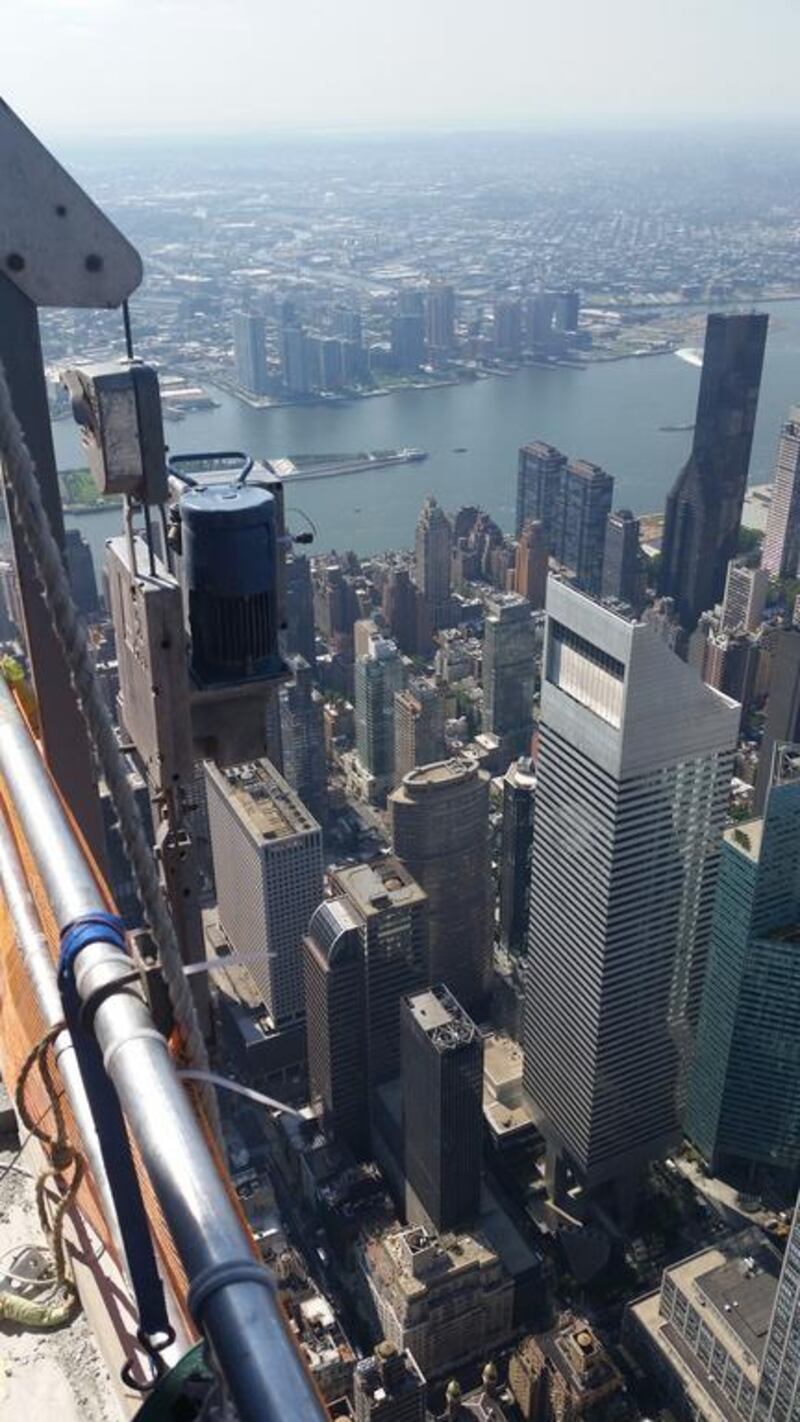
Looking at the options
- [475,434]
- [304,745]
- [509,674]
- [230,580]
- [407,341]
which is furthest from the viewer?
[407,341]

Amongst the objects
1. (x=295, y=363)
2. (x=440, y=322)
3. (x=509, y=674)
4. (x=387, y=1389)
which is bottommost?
(x=387, y=1389)

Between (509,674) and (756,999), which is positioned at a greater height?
(756,999)

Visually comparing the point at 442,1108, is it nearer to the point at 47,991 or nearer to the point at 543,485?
the point at 47,991

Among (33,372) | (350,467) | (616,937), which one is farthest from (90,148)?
(33,372)

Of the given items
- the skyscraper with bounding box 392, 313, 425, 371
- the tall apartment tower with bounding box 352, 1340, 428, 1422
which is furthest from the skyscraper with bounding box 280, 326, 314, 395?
the tall apartment tower with bounding box 352, 1340, 428, 1422

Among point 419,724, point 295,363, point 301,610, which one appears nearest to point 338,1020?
point 419,724

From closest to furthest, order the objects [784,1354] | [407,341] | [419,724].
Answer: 1. [784,1354]
2. [419,724]
3. [407,341]
